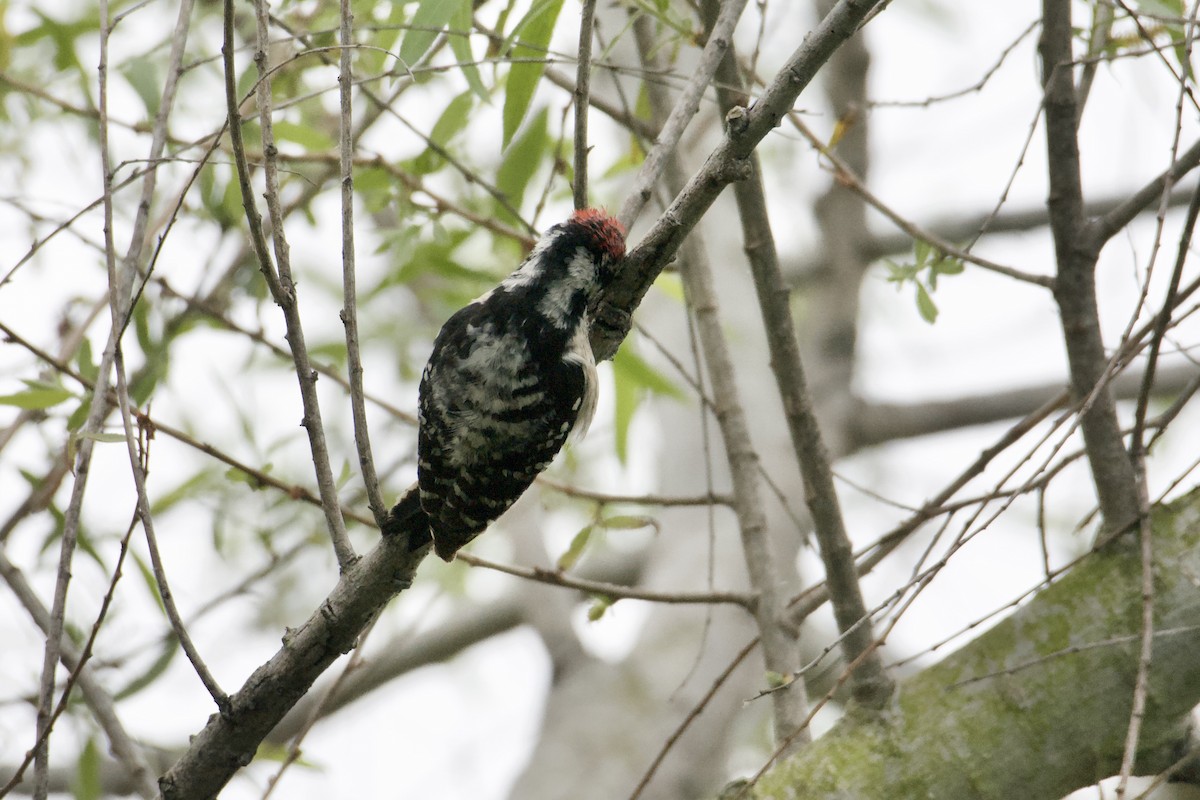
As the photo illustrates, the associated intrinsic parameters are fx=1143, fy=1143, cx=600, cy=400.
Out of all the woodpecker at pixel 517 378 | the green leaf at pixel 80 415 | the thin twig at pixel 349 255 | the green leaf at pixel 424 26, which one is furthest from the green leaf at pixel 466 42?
the green leaf at pixel 80 415

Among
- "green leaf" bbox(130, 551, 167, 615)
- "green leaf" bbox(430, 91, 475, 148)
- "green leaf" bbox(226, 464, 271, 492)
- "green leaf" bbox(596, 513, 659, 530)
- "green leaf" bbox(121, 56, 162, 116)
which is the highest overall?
"green leaf" bbox(121, 56, 162, 116)

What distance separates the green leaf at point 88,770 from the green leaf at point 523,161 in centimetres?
195

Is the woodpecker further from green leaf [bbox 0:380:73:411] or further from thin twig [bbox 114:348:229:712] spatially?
green leaf [bbox 0:380:73:411]

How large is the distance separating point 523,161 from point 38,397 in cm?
139

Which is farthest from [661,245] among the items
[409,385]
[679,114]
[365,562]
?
[409,385]

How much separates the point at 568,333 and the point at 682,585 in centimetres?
309

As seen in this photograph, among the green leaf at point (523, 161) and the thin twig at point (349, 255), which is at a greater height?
the green leaf at point (523, 161)

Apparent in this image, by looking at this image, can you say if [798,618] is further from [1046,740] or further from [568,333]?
[568,333]

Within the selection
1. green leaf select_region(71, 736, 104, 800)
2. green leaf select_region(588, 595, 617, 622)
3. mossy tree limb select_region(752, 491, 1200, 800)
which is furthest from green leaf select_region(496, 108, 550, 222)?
green leaf select_region(71, 736, 104, 800)

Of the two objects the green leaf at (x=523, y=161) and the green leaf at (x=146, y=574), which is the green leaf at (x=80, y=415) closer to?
the green leaf at (x=146, y=574)

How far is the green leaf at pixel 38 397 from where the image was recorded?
265cm

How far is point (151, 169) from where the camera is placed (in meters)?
2.19

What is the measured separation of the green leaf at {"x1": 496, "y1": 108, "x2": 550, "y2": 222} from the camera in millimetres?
3211

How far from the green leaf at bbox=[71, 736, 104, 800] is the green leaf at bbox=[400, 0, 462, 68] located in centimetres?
217
